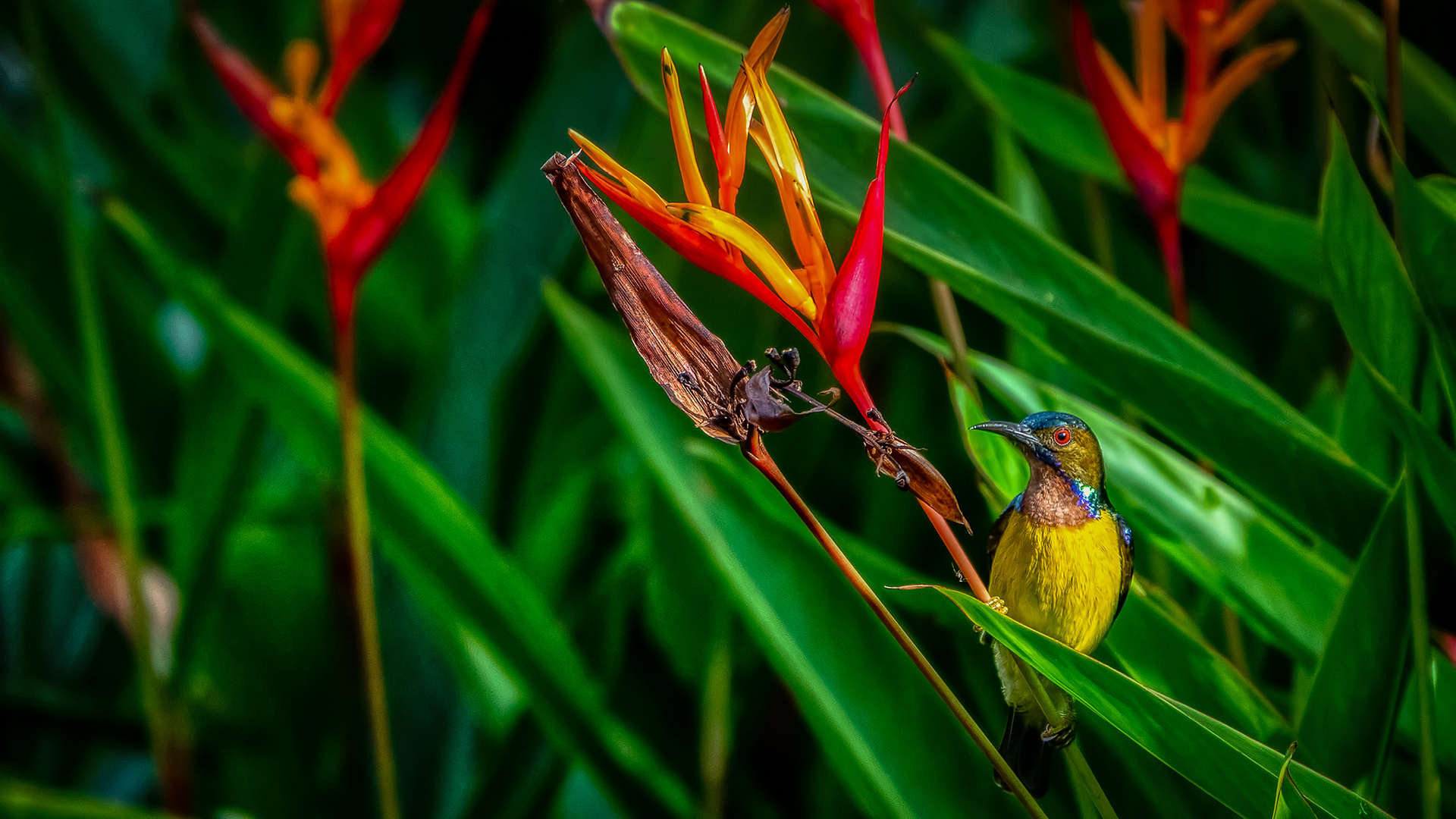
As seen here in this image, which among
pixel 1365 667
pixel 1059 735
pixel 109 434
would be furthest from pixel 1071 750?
pixel 109 434

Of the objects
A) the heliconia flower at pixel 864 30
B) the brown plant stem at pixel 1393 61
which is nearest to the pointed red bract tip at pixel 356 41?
the heliconia flower at pixel 864 30

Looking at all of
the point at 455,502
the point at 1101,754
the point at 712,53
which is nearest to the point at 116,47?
the point at 455,502

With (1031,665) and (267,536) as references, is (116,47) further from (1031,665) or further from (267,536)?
(1031,665)

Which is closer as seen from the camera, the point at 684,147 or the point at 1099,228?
the point at 684,147

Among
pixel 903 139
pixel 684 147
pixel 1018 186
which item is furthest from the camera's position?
pixel 1018 186

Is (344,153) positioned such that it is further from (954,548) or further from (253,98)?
(954,548)
